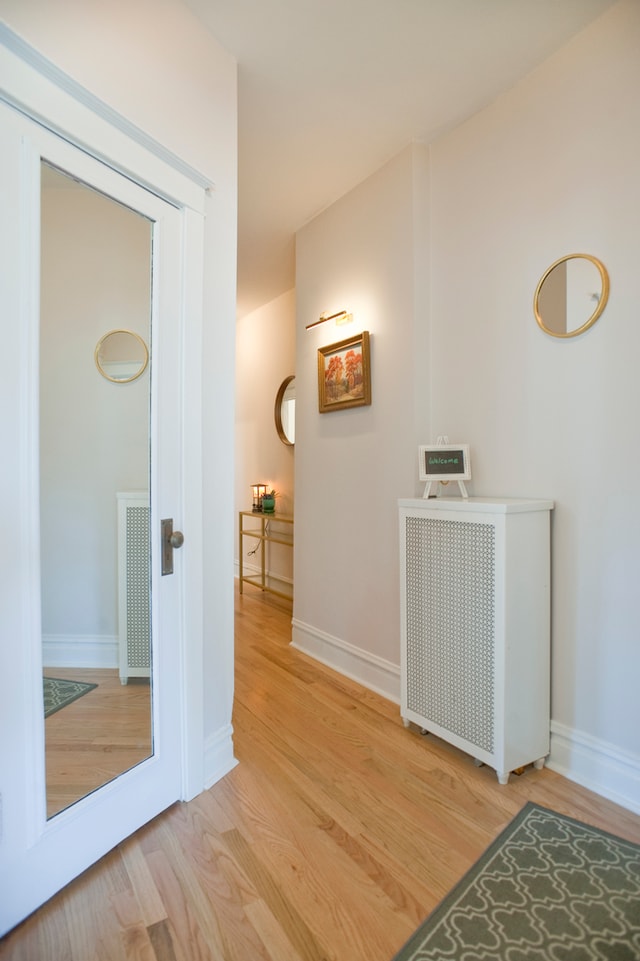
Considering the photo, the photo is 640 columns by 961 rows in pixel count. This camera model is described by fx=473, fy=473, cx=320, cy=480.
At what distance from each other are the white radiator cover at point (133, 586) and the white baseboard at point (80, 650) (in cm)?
4

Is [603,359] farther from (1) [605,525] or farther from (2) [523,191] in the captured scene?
(2) [523,191]

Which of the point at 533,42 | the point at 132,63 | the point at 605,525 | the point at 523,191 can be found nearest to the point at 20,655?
the point at 132,63

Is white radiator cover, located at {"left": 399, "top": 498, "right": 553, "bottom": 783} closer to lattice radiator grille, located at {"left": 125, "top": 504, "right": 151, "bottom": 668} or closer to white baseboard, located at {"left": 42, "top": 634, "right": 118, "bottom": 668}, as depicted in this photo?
lattice radiator grille, located at {"left": 125, "top": 504, "right": 151, "bottom": 668}

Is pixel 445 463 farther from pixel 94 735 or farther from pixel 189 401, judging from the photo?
pixel 94 735

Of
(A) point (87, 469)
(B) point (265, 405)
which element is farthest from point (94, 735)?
(B) point (265, 405)

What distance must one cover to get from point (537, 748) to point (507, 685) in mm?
342

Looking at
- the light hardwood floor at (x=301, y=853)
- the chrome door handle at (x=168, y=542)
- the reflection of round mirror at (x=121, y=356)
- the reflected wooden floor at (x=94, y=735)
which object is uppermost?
the reflection of round mirror at (x=121, y=356)

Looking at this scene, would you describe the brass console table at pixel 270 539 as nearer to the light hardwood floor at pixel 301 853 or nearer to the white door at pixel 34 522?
the light hardwood floor at pixel 301 853

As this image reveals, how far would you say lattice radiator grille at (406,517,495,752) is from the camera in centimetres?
182

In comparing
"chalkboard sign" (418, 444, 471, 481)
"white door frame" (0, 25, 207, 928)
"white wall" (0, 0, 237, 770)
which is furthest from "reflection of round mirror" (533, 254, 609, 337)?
"white door frame" (0, 25, 207, 928)

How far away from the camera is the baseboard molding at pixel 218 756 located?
1.76 metres

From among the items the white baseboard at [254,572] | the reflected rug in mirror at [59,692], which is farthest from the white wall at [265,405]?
the reflected rug in mirror at [59,692]

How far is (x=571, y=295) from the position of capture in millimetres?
1868

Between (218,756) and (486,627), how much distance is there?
3.74 feet
